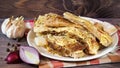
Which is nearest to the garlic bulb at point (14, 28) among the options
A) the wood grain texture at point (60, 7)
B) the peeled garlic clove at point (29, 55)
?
the peeled garlic clove at point (29, 55)

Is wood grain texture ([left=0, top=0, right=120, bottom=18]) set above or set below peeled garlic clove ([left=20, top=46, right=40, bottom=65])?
above

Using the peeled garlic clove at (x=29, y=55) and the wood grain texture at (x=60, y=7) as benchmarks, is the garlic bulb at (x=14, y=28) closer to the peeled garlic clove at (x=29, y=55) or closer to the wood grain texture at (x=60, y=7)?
the peeled garlic clove at (x=29, y=55)

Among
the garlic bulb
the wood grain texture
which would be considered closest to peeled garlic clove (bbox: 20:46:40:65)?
the garlic bulb

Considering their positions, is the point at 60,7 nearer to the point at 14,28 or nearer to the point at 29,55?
the point at 14,28

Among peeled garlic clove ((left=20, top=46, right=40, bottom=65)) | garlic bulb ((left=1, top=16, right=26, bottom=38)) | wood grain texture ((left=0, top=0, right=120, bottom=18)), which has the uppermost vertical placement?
wood grain texture ((left=0, top=0, right=120, bottom=18))

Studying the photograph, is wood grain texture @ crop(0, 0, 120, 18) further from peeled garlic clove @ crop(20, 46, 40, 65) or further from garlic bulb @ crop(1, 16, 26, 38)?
peeled garlic clove @ crop(20, 46, 40, 65)
